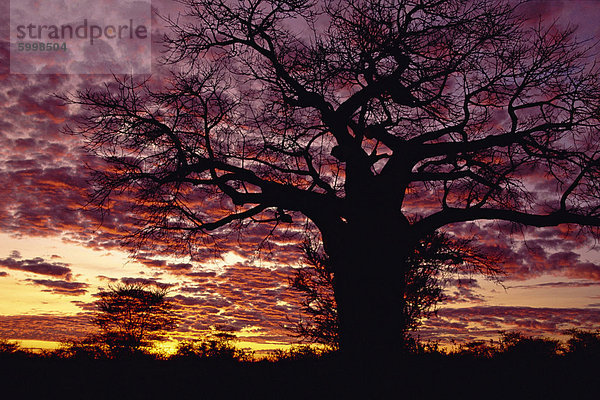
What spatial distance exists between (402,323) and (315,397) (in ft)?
9.24

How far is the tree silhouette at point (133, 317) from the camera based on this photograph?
100 feet

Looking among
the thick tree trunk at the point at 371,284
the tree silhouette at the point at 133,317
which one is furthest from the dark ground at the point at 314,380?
the tree silhouette at the point at 133,317

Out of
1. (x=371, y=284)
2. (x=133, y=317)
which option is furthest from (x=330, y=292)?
(x=133, y=317)

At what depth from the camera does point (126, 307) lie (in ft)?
102

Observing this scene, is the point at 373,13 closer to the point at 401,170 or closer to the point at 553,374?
the point at 401,170

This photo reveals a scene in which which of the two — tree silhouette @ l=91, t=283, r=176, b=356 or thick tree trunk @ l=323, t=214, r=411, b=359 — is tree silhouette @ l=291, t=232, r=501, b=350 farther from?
tree silhouette @ l=91, t=283, r=176, b=356

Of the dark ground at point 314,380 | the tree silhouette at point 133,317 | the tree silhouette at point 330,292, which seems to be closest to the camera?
the dark ground at point 314,380

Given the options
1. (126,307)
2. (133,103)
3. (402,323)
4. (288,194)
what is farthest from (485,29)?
(126,307)

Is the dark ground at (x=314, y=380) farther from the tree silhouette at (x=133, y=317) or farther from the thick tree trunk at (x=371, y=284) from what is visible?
the tree silhouette at (x=133, y=317)

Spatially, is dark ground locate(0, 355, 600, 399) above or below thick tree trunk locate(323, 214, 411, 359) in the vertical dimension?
below

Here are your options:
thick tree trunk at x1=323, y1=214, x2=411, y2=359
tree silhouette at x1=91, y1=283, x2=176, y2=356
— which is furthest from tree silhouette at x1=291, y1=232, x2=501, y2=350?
tree silhouette at x1=91, y1=283, x2=176, y2=356

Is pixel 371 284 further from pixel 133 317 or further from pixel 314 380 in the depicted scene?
pixel 133 317

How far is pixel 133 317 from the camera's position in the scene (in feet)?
104

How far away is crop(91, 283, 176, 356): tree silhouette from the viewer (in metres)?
30.5
